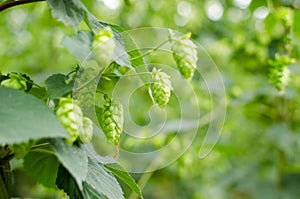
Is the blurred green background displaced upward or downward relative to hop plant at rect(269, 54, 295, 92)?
downward

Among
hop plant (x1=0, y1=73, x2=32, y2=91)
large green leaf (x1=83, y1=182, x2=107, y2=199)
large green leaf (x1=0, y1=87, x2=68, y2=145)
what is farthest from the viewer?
large green leaf (x1=83, y1=182, x2=107, y2=199)

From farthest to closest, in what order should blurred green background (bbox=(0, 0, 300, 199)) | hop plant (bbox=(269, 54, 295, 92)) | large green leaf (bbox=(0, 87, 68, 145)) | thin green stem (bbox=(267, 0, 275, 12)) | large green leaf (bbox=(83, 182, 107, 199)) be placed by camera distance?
blurred green background (bbox=(0, 0, 300, 199))
thin green stem (bbox=(267, 0, 275, 12))
hop plant (bbox=(269, 54, 295, 92))
large green leaf (bbox=(83, 182, 107, 199))
large green leaf (bbox=(0, 87, 68, 145))

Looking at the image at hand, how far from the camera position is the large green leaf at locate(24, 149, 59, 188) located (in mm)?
901

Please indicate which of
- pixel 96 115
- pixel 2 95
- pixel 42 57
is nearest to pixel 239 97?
pixel 42 57

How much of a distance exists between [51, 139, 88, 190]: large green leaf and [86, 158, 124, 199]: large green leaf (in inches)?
3.4

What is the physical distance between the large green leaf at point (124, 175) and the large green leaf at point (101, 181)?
3cm

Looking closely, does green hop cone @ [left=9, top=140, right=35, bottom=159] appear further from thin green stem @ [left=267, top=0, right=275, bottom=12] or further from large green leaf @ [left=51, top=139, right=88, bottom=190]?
thin green stem @ [left=267, top=0, right=275, bottom=12]

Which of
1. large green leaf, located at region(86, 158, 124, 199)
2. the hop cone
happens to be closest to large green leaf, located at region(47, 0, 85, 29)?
the hop cone

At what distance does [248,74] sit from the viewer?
2420 mm

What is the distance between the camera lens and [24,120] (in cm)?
59

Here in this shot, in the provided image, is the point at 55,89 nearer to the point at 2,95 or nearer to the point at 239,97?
the point at 2,95

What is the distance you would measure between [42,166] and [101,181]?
9.3 inches

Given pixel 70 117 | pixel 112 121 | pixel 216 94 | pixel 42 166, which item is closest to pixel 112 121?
pixel 112 121

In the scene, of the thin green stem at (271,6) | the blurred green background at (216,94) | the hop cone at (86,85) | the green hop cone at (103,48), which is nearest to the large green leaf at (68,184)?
the hop cone at (86,85)
